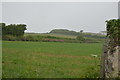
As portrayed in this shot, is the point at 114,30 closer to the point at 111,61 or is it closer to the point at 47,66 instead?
the point at 111,61

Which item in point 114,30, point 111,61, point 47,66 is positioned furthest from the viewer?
point 47,66

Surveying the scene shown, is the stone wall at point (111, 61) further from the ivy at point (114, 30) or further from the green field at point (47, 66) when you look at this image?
the green field at point (47, 66)

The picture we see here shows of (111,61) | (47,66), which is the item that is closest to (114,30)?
(111,61)

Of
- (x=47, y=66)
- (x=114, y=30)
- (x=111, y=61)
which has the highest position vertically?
(x=114, y=30)

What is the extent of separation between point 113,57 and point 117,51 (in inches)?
8.7

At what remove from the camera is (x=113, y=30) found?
22.4 feet

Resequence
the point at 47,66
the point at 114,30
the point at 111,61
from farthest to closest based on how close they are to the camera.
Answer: the point at 47,66
the point at 114,30
the point at 111,61

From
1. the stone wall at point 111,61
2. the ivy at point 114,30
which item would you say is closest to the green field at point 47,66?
the stone wall at point 111,61

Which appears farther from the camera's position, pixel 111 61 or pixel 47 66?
pixel 47 66

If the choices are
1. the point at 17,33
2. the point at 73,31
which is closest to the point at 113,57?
the point at 17,33

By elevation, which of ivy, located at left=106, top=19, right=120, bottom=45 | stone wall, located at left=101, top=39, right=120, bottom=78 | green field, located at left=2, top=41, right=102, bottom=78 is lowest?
green field, located at left=2, top=41, right=102, bottom=78

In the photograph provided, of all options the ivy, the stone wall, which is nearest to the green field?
the stone wall

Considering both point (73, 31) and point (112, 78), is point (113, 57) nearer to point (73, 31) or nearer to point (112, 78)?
point (112, 78)

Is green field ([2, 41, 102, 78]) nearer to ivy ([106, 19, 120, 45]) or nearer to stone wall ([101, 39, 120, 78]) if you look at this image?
stone wall ([101, 39, 120, 78])
